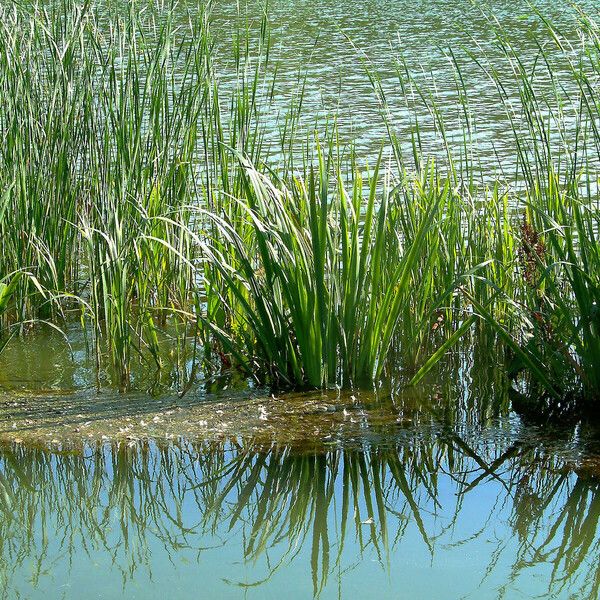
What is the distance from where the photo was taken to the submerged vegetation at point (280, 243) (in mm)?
2943

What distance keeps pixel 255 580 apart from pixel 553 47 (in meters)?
10.2

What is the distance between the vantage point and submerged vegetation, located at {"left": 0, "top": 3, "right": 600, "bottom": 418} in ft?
9.66

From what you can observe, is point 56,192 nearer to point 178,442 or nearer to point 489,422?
point 178,442

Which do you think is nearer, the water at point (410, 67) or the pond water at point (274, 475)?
the pond water at point (274, 475)

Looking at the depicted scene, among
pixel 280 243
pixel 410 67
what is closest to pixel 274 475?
pixel 280 243

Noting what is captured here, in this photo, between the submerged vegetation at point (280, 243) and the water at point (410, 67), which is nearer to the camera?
the submerged vegetation at point (280, 243)

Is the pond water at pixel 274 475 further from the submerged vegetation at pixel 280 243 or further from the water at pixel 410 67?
the water at pixel 410 67

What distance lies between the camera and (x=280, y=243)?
294 centimetres

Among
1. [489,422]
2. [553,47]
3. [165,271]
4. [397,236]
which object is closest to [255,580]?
[489,422]

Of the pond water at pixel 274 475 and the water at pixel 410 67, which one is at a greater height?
the water at pixel 410 67

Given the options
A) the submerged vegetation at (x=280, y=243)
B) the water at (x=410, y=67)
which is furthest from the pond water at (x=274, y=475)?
the water at (x=410, y=67)

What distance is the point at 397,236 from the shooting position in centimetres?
316

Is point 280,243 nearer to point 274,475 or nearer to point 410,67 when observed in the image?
point 274,475

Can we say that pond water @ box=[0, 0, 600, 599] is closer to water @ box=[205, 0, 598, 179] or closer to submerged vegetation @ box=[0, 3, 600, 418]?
submerged vegetation @ box=[0, 3, 600, 418]
